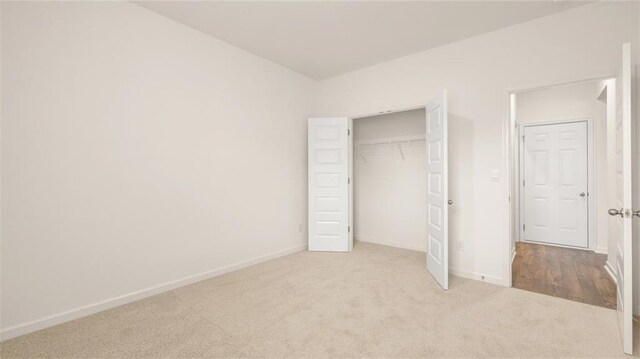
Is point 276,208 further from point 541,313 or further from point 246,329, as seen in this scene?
point 541,313

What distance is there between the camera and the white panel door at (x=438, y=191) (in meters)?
2.93

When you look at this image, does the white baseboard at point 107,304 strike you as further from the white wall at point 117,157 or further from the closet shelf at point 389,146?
the closet shelf at point 389,146

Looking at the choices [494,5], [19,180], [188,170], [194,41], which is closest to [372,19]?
[494,5]

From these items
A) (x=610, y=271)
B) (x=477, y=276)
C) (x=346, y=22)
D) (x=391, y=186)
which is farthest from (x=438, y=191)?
(x=610, y=271)

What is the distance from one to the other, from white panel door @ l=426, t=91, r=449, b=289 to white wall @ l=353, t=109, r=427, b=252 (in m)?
1.03

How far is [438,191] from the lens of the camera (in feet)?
10.4

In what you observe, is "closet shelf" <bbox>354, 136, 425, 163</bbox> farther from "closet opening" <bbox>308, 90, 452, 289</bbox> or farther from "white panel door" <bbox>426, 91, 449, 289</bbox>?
"white panel door" <bbox>426, 91, 449, 289</bbox>

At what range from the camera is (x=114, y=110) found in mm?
2564

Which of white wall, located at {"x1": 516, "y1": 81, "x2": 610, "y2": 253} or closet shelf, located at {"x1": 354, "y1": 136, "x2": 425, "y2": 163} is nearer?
white wall, located at {"x1": 516, "y1": 81, "x2": 610, "y2": 253}

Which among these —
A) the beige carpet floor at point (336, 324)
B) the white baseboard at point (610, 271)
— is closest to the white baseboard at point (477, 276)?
the beige carpet floor at point (336, 324)

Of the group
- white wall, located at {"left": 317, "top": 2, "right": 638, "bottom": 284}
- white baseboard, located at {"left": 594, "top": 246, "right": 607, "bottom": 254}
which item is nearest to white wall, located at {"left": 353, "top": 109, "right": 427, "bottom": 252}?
white wall, located at {"left": 317, "top": 2, "right": 638, "bottom": 284}

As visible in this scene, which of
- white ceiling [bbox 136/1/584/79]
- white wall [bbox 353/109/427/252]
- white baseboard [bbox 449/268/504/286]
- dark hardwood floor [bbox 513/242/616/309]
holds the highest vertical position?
white ceiling [bbox 136/1/584/79]

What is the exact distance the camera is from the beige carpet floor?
1.92 metres

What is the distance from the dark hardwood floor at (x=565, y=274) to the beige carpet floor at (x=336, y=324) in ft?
0.84
